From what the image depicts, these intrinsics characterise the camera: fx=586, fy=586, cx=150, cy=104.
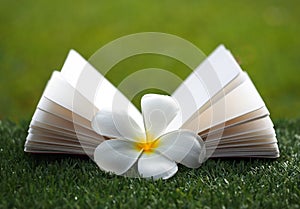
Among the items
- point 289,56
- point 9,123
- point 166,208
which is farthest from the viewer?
point 289,56

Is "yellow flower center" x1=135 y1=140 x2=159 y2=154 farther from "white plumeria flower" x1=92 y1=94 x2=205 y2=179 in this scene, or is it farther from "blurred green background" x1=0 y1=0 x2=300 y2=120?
"blurred green background" x1=0 y1=0 x2=300 y2=120

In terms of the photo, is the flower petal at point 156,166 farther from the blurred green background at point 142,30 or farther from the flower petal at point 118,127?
the blurred green background at point 142,30

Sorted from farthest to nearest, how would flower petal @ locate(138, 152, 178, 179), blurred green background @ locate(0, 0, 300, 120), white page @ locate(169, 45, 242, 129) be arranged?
blurred green background @ locate(0, 0, 300, 120)
white page @ locate(169, 45, 242, 129)
flower petal @ locate(138, 152, 178, 179)

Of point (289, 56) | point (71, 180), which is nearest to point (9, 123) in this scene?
point (71, 180)

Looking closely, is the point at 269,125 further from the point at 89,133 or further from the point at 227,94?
the point at 89,133

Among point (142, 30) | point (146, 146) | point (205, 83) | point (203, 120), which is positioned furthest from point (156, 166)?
point (142, 30)

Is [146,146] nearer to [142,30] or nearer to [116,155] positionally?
[116,155]

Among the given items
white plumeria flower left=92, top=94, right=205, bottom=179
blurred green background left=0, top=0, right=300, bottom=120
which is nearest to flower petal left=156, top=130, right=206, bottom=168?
white plumeria flower left=92, top=94, right=205, bottom=179
